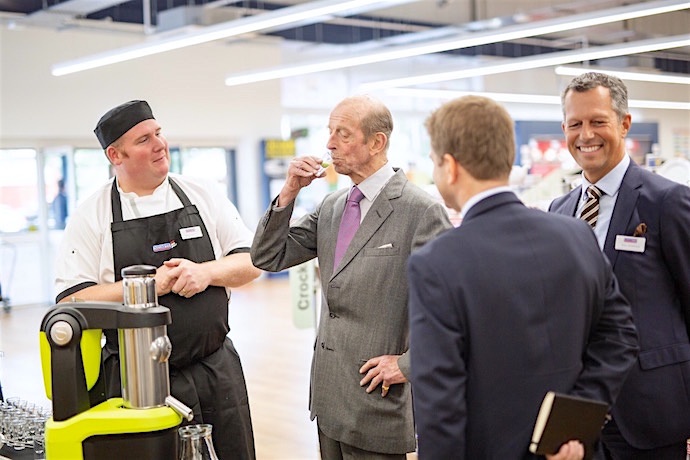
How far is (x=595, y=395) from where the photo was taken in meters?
1.88

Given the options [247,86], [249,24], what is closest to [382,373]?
[249,24]

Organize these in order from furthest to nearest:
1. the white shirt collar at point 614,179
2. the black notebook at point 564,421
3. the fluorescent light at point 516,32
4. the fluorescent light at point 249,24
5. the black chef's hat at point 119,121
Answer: the fluorescent light at point 516,32 < the fluorescent light at point 249,24 < the black chef's hat at point 119,121 < the white shirt collar at point 614,179 < the black notebook at point 564,421

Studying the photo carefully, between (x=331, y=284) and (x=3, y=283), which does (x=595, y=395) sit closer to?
(x=331, y=284)

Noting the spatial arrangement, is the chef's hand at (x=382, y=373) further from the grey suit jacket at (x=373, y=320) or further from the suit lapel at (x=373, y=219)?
the suit lapel at (x=373, y=219)

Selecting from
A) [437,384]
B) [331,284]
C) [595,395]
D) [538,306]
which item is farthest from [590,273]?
[331,284]

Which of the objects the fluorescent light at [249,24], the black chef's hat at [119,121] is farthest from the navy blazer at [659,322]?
the fluorescent light at [249,24]

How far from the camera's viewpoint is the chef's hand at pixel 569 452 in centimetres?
180

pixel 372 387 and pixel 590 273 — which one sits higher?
pixel 590 273

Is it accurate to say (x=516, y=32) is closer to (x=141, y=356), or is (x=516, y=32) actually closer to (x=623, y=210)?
(x=623, y=210)

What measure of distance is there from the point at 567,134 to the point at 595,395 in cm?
89

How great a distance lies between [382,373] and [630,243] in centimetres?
78

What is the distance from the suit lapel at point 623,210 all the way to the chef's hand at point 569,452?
0.73 m

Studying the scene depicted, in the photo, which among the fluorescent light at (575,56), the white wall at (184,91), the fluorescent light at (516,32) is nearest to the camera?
the fluorescent light at (516,32)

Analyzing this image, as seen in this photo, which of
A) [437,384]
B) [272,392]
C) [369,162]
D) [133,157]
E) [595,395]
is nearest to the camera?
[437,384]
